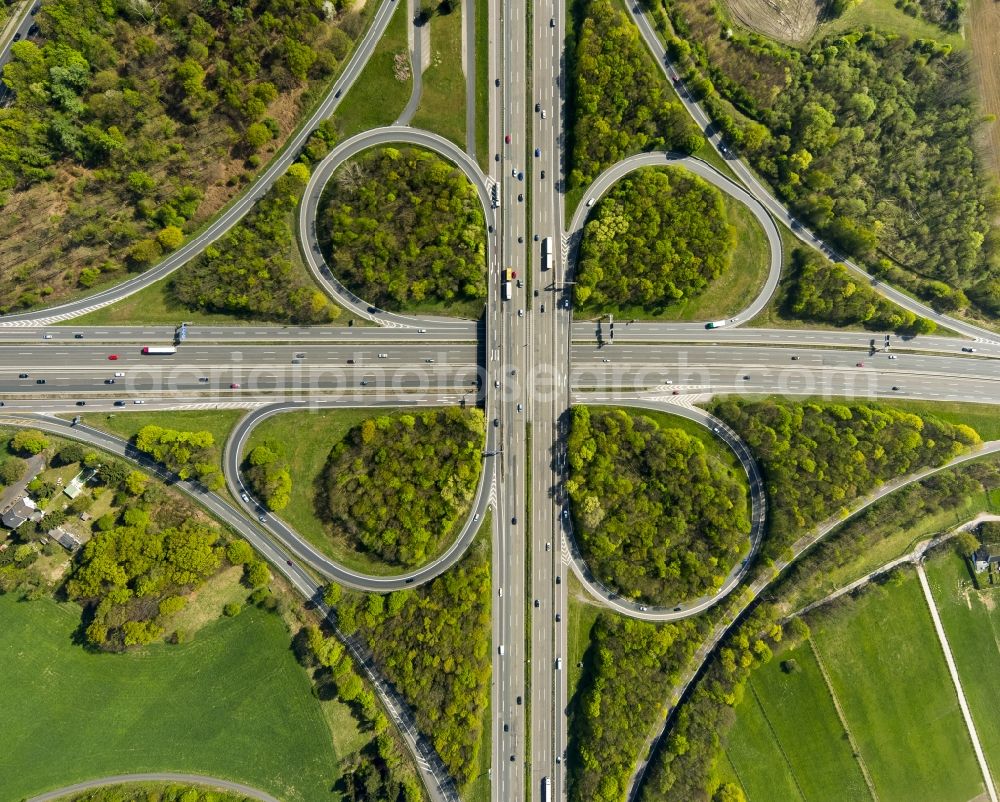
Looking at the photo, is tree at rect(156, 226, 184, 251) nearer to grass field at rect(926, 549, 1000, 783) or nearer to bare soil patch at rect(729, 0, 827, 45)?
bare soil patch at rect(729, 0, 827, 45)

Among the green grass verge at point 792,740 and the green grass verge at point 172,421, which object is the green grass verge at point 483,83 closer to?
the green grass verge at point 172,421

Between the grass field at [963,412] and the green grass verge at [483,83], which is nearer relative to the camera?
the green grass verge at [483,83]

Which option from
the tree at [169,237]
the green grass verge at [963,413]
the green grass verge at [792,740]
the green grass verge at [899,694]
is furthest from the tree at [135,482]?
the green grass verge at [963,413]

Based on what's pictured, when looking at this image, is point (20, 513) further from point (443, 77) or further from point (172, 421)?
point (443, 77)

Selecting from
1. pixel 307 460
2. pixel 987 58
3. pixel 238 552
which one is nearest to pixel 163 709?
pixel 238 552

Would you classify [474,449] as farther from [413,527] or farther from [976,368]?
[976,368]

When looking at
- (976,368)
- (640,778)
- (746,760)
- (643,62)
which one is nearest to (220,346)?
(643,62)
